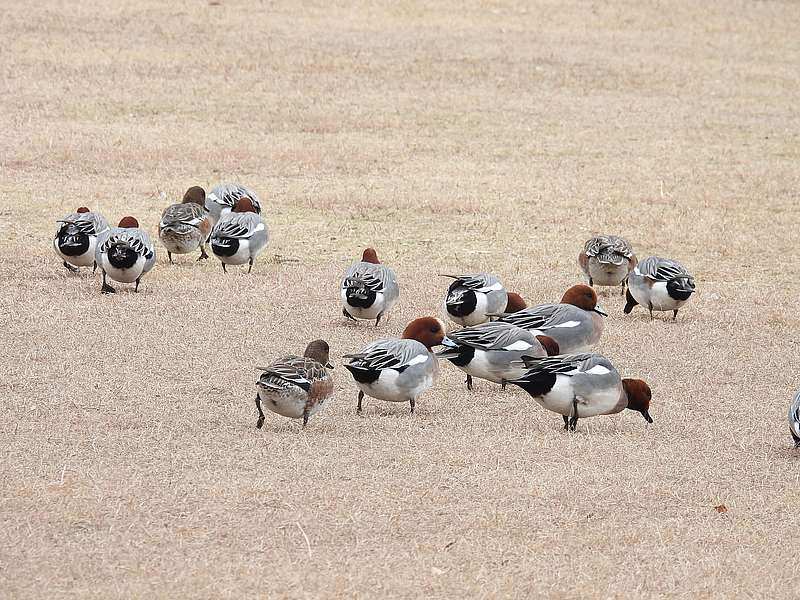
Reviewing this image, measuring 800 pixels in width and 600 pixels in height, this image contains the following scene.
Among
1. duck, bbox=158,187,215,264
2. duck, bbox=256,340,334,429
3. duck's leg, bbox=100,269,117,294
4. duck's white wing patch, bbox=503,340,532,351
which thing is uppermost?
duck, bbox=158,187,215,264

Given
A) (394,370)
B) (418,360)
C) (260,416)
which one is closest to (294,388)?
(260,416)

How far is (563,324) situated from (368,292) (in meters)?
1.69

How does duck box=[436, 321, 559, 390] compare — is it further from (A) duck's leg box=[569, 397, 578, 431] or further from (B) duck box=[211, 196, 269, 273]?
(B) duck box=[211, 196, 269, 273]

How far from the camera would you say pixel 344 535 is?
6.04 meters

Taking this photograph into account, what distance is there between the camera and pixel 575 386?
770cm

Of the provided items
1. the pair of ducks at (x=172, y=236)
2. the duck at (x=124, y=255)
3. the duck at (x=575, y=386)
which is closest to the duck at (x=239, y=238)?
the pair of ducks at (x=172, y=236)

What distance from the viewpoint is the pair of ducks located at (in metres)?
10.9

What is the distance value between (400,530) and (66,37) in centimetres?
2164

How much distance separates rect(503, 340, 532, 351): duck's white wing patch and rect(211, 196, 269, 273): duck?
4.32 metres

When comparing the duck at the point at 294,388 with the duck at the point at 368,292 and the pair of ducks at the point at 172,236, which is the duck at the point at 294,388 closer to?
the duck at the point at 368,292

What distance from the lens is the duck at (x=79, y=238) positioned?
11.4 metres

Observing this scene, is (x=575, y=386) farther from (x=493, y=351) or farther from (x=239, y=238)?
(x=239, y=238)

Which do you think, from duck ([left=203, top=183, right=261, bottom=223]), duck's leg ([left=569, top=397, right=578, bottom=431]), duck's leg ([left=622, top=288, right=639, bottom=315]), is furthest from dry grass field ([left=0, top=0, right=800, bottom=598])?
duck ([left=203, top=183, right=261, bottom=223])

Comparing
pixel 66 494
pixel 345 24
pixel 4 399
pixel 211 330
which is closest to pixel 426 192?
pixel 211 330
